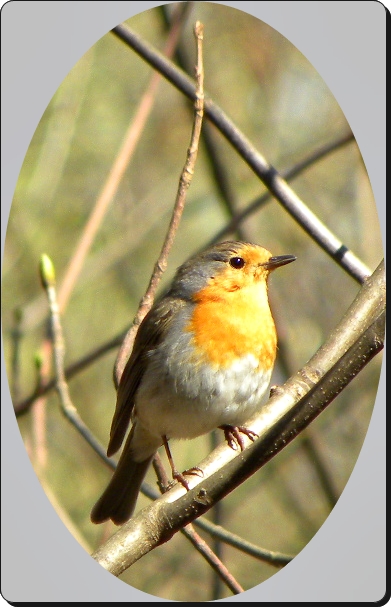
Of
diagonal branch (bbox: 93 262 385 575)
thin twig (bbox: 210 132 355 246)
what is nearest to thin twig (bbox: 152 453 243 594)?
diagonal branch (bbox: 93 262 385 575)

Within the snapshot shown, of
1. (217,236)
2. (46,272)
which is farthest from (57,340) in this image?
(217,236)

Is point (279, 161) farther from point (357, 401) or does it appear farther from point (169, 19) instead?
point (357, 401)

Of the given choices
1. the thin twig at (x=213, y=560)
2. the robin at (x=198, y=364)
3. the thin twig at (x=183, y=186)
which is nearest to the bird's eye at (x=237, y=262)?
the robin at (x=198, y=364)

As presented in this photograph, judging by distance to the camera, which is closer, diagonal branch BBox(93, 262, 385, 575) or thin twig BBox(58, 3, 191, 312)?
diagonal branch BBox(93, 262, 385, 575)

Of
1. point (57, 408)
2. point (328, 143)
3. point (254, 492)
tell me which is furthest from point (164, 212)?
point (254, 492)

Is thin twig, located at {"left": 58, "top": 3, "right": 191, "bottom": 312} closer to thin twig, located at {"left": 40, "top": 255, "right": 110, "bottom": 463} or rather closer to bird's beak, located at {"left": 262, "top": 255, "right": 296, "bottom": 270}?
thin twig, located at {"left": 40, "top": 255, "right": 110, "bottom": 463}

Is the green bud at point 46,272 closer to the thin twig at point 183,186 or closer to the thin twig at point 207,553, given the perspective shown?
the thin twig at point 183,186

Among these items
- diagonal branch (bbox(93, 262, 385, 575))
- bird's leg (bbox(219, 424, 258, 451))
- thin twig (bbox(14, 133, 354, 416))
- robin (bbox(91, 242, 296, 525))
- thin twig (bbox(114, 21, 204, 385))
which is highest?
thin twig (bbox(114, 21, 204, 385))
